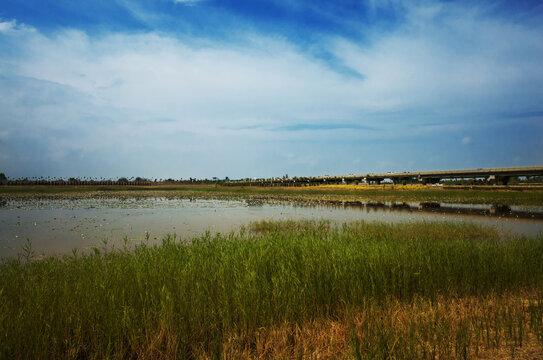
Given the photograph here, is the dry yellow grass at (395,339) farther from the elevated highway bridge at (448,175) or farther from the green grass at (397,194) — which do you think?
the elevated highway bridge at (448,175)

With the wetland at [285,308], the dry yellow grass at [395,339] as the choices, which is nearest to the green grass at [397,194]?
the wetland at [285,308]

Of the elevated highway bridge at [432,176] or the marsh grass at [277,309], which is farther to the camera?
the elevated highway bridge at [432,176]

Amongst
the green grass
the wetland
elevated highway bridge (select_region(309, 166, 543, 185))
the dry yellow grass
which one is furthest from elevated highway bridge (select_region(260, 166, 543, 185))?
the dry yellow grass

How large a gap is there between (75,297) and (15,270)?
2347 millimetres

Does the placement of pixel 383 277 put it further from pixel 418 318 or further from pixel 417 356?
pixel 417 356

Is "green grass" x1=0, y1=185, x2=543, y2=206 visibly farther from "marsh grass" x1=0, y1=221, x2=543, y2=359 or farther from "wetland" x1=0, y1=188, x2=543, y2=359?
"marsh grass" x1=0, y1=221, x2=543, y2=359

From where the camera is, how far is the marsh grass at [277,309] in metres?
3.46

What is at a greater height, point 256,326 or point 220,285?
point 220,285

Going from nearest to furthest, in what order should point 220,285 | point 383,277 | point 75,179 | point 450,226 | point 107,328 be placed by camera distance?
1. point 107,328
2. point 220,285
3. point 383,277
4. point 450,226
5. point 75,179

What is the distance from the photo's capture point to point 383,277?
516 cm

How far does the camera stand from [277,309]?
420 centimetres

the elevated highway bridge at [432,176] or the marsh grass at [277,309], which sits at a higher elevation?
the elevated highway bridge at [432,176]

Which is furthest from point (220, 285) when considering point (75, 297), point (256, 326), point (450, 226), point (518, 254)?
point (450, 226)

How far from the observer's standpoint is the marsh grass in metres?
3.46
